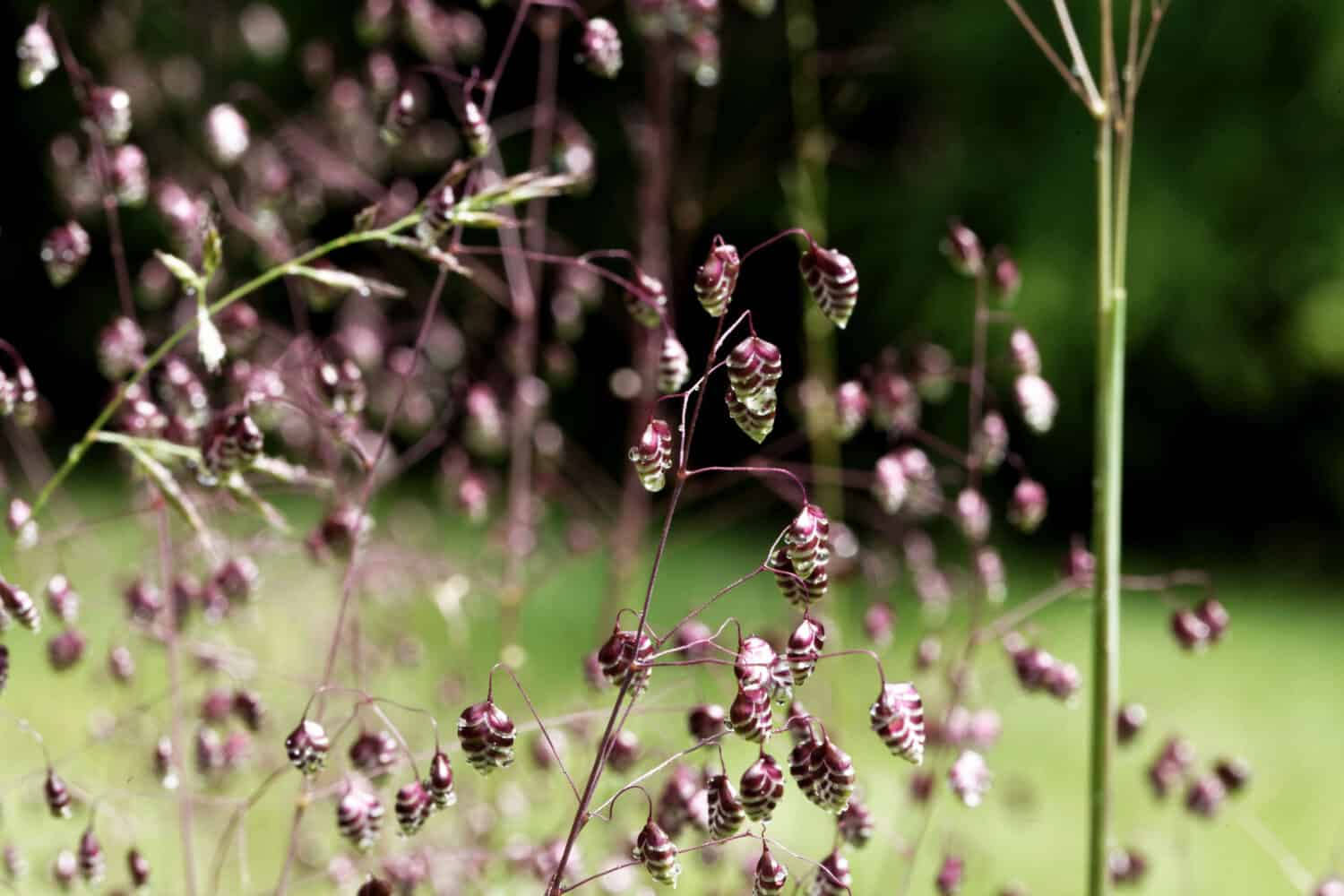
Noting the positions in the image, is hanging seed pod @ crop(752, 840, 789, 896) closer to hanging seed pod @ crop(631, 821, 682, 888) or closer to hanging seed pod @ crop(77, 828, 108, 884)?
hanging seed pod @ crop(631, 821, 682, 888)

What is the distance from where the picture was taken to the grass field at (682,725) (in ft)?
8.62

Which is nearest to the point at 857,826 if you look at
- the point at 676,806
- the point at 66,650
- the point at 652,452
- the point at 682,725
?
the point at 676,806

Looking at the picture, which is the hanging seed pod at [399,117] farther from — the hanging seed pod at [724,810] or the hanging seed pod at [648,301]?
the hanging seed pod at [724,810]

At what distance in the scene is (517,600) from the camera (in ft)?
7.89

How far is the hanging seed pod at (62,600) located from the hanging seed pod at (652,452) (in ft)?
2.57

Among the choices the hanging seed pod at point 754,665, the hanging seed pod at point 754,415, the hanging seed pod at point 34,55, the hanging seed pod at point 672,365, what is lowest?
the hanging seed pod at point 754,665

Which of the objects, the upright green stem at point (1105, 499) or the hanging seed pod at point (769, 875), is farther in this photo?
the upright green stem at point (1105, 499)

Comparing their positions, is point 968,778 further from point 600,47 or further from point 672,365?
point 600,47

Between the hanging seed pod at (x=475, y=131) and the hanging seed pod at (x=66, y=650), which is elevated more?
the hanging seed pod at (x=475, y=131)

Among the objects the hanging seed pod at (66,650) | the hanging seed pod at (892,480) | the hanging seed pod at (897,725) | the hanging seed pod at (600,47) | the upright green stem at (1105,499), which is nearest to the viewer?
the hanging seed pod at (897,725)

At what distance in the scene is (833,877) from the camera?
1156 millimetres

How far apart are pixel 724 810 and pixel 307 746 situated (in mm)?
377

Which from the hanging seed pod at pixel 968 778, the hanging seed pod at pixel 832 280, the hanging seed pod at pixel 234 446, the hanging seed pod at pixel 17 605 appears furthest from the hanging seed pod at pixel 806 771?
the hanging seed pod at pixel 17 605

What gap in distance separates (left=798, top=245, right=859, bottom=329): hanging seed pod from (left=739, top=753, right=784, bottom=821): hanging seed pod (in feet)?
1.08
